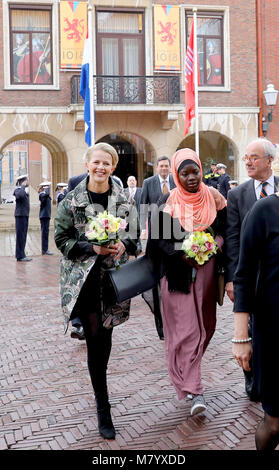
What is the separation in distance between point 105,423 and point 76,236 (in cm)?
128

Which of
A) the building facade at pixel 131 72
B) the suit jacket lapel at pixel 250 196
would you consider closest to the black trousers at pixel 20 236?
the building facade at pixel 131 72

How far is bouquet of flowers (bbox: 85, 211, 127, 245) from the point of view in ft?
12.4

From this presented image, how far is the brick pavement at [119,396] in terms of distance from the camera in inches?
150

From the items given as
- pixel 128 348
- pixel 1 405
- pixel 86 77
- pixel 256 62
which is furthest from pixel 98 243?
pixel 256 62

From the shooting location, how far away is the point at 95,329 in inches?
157

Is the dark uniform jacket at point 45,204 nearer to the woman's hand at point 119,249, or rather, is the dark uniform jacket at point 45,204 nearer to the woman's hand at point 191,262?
the woman's hand at point 191,262

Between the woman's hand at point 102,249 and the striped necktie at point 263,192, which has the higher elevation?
the striped necktie at point 263,192

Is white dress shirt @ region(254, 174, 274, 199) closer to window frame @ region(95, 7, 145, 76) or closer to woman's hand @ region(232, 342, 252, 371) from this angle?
woman's hand @ region(232, 342, 252, 371)

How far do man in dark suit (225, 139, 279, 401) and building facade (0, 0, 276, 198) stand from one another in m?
16.3

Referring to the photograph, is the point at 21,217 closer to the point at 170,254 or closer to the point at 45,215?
the point at 45,215

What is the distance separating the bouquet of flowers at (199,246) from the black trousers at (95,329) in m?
0.69

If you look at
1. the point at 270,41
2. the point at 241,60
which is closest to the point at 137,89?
the point at 241,60

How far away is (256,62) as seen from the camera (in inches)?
872

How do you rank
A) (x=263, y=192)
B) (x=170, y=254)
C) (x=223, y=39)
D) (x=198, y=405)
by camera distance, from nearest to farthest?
(x=198, y=405) < (x=170, y=254) < (x=263, y=192) < (x=223, y=39)
